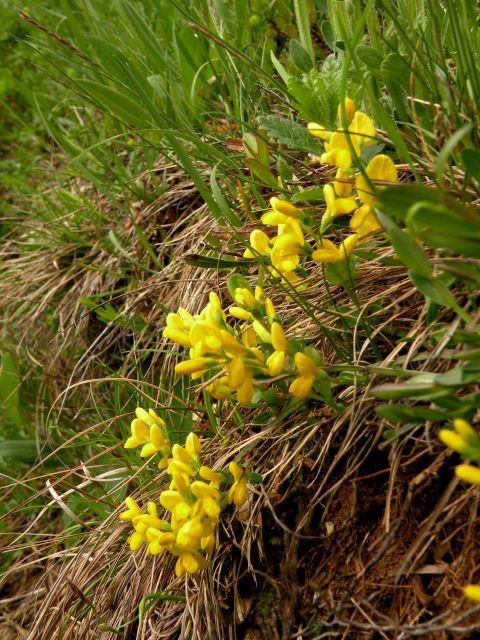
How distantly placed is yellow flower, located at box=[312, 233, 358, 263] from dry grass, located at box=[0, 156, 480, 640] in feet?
0.34

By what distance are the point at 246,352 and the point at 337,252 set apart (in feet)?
0.71

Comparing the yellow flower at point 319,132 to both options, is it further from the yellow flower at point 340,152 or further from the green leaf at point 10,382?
the green leaf at point 10,382

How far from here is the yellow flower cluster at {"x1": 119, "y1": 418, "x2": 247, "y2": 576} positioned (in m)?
1.08

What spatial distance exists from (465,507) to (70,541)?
1.18m

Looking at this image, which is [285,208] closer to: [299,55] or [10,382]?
[299,55]

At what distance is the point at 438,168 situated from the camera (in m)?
0.78

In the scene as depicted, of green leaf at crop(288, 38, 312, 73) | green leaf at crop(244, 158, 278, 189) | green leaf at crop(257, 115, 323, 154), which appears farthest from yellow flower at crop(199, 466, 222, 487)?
green leaf at crop(288, 38, 312, 73)

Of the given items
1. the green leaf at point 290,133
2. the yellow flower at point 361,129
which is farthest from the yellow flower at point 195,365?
the green leaf at point 290,133

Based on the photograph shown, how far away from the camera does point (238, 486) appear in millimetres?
1121

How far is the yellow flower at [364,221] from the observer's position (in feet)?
3.28

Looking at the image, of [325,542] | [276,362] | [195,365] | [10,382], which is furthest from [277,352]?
[10,382]

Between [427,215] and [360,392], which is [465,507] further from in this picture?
[427,215]

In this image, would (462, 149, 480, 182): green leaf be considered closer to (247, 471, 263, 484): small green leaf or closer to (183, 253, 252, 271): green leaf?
(183, 253, 252, 271): green leaf

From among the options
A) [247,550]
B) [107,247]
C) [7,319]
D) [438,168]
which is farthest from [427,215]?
[7,319]
